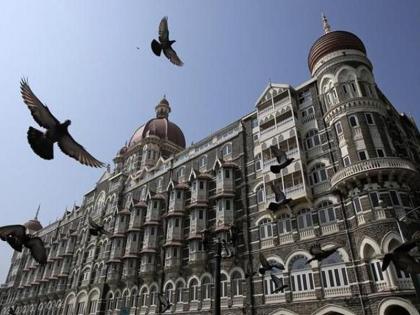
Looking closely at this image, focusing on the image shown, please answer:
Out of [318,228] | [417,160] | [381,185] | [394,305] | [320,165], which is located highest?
[417,160]

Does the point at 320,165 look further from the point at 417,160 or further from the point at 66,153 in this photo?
the point at 66,153

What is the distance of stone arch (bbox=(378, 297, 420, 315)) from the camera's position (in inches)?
729

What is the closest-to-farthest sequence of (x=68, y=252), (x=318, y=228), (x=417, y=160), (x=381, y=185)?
(x=381, y=185), (x=318, y=228), (x=417, y=160), (x=68, y=252)

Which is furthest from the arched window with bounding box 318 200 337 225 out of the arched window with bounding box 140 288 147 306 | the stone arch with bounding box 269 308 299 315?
the arched window with bounding box 140 288 147 306

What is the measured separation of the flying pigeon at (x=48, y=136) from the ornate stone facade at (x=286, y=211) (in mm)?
14864

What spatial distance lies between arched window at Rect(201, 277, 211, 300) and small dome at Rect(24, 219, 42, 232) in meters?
66.3

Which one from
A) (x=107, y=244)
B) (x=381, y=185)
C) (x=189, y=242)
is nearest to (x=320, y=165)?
(x=381, y=185)

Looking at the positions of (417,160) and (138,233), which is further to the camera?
(138,233)

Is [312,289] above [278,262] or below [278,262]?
below

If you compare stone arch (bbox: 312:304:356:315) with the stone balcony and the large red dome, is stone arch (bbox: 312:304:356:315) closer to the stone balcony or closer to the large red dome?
the stone balcony

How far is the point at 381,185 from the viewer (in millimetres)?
22781

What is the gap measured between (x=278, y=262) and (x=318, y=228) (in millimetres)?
4448

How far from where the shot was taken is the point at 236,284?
2839cm

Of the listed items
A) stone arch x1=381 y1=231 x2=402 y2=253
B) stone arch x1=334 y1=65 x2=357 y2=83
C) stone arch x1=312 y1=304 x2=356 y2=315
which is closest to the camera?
stone arch x1=381 y1=231 x2=402 y2=253
